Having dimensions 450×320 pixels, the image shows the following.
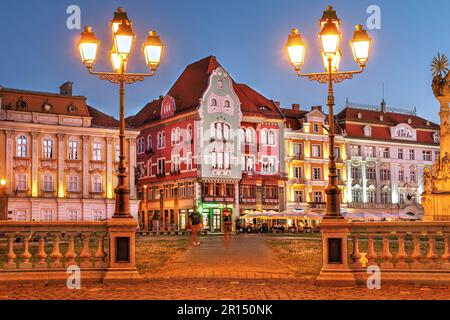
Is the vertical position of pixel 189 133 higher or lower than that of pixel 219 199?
higher

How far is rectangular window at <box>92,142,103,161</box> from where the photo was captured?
212 feet

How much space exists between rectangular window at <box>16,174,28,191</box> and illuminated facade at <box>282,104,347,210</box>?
2704cm

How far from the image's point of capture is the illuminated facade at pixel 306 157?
76.3m

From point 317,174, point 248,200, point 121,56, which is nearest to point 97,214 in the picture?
point 248,200

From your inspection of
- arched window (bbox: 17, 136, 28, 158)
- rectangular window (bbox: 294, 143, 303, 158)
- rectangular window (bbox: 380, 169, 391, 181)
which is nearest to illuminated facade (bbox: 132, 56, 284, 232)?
rectangular window (bbox: 294, 143, 303, 158)

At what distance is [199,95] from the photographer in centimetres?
6919

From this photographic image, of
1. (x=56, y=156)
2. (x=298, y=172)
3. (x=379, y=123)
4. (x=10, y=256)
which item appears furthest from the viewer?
(x=379, y=123)

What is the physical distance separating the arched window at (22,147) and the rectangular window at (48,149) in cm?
160

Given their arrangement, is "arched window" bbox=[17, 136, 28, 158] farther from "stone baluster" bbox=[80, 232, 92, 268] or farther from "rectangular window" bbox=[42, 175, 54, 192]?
"stone baluster" bbox=[80, 232, 92, 268]

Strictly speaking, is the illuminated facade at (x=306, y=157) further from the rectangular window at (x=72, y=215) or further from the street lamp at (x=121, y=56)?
the street lamp at (x=121, y=56)

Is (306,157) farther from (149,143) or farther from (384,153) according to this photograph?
(149,143)

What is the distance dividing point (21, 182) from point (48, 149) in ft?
12.0

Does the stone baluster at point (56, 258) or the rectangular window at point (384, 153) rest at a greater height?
the rectangular window at point (384, 153)

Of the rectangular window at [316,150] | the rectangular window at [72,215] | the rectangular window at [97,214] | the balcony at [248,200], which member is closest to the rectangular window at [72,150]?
the rectangular window at [72,215]
